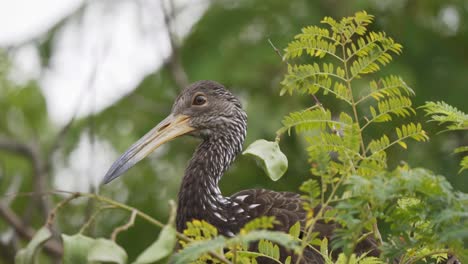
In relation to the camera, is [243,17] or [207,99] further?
[243,17]

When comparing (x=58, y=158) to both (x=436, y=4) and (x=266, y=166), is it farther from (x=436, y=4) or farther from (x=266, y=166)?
(x=266, y=166)

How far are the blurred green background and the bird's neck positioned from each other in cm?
193

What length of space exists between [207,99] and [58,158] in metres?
2.96

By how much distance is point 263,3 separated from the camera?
29.7 feet

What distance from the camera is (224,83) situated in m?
8.66

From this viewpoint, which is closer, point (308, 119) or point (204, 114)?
point (308, 119)

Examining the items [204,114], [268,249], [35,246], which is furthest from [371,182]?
[204,114]

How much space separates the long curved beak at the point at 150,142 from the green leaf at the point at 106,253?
7.71 ft

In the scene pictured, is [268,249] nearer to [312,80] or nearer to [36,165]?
[312,80]

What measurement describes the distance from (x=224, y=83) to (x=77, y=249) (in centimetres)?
565

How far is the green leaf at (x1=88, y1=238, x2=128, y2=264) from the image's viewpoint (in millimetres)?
2938

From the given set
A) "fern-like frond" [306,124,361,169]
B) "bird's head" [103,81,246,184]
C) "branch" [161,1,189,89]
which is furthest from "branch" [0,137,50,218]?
"fern-like frond" [306,124,361,169]

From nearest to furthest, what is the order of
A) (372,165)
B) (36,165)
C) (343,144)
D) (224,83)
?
(372,165)
(343,144)
(36,165)
(224,83)

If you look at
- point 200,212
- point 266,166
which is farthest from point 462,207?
point 200,212
